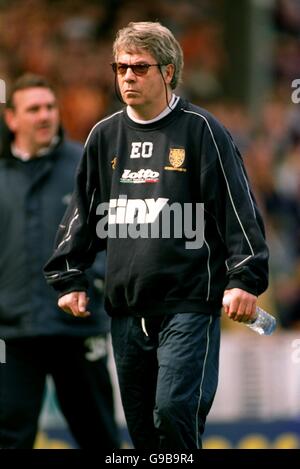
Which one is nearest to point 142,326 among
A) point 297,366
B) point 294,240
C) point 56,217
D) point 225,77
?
point 56,217

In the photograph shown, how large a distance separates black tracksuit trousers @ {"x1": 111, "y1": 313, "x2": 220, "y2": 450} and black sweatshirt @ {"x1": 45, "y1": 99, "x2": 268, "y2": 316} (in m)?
0.08

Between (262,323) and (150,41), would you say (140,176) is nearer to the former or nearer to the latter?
(150,41)

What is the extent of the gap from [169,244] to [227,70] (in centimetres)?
855

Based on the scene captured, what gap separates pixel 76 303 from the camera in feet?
20.7

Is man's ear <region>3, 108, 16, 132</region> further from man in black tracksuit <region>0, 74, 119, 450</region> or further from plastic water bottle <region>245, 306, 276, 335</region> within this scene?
plastic water bottle <region>245, 306, 276, 335</region>

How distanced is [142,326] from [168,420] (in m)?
0.49

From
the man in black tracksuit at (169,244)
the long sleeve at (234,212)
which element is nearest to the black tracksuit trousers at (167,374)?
the man in black tracksuit at (169,244)

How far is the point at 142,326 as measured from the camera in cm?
613

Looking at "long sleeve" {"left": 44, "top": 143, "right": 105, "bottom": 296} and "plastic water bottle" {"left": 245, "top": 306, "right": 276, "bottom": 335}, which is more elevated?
"long sleeve" {"left": 44, "top": 143, "right": 105, "bottom": 296}

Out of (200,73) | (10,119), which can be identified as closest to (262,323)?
(10,119)

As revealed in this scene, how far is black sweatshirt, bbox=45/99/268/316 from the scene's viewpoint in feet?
19.7

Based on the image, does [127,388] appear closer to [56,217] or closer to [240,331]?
[56,217]

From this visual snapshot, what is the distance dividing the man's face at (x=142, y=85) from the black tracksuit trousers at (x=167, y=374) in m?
1.00

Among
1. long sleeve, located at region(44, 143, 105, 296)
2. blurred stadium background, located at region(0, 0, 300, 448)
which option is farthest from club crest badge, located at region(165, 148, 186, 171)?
blurred stadium background, located at region(0, 0, 300, 448)
